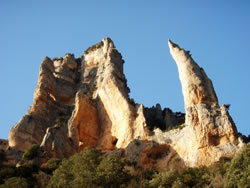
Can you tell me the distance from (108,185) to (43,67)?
1245 inches

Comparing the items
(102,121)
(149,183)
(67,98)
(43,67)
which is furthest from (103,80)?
(149,183)

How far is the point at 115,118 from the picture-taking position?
125 feet

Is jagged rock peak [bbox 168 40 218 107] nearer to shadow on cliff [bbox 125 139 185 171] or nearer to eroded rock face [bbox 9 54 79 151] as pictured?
shadow on cliff [bbox 125 139 185 171]

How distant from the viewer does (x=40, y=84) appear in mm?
47094

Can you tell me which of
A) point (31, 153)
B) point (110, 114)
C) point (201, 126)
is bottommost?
point (31, 153)

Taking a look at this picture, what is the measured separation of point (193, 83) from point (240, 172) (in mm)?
11609

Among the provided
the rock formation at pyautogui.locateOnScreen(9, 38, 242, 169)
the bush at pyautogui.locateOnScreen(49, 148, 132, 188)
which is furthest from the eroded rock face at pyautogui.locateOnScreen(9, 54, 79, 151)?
the bush at pyautogui.locateOnScreen(49, 148, 132, 188)

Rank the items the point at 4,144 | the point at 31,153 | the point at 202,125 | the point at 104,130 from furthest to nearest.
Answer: the point at 4,144
the point at 104,130
the point at 31,153
the point at 202,125

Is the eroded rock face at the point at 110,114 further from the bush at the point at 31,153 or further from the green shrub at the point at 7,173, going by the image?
the green shrub at the point at 7,173

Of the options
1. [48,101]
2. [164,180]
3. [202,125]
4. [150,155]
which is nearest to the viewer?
[164,180]

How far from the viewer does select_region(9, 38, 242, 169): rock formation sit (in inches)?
1107

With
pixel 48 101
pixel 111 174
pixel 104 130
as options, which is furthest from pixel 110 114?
pixel 111 174

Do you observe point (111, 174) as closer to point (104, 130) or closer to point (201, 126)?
point (201, 126)

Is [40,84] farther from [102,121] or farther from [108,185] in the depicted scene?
[108,185]
